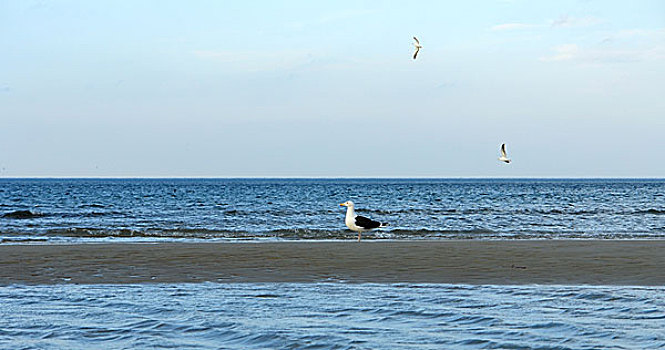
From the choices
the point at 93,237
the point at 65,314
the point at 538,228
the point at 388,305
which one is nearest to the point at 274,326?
the point at 388,305

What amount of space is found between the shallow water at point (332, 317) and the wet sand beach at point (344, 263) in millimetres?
1120

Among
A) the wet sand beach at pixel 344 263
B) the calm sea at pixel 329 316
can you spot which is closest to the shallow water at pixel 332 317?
the calm sea at pixel 329 316

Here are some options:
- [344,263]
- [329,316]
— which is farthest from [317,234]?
[329,316]

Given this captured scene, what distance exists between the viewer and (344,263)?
15.0 m

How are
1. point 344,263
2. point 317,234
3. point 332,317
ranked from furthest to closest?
1. point 317,234
2. point 344,263
3. point 332,317

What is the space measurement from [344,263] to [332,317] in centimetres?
633

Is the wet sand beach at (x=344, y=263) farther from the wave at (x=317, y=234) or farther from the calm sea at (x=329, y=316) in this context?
the wave at (x=317, y=234)

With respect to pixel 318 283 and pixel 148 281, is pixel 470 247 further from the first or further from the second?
pixel 148 281

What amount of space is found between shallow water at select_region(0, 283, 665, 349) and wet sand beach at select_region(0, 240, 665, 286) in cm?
112

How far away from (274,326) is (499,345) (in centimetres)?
233

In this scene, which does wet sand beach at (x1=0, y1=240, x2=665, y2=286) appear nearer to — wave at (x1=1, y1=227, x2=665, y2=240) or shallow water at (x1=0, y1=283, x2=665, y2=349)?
shallow water at (x1=0, y1=283, x2=665, y2=349)

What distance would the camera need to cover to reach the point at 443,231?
27.7 metres

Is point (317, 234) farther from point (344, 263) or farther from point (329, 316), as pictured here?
point (329, 316)

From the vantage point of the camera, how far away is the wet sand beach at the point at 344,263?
12633mm
